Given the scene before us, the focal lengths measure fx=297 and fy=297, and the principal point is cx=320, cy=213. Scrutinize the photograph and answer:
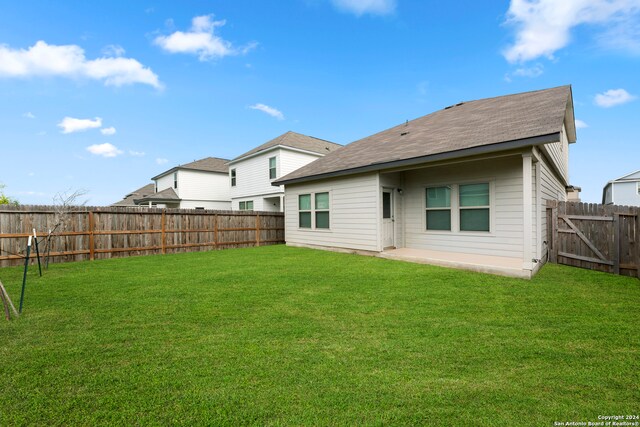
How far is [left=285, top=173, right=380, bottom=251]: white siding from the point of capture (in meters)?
9.61

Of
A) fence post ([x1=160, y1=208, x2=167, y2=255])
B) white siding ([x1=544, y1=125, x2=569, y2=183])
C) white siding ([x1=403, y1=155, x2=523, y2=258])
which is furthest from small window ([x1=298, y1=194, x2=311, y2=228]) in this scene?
white siding ([x1=544, y1=125, x2=569, y2=183])

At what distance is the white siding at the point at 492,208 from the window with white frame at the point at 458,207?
0.48ft

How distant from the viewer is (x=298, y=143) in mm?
19500

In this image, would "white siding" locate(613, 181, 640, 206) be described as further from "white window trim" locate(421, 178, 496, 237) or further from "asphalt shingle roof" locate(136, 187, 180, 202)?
"asphalt shingle roof" locate(136, 187, 180, 202)

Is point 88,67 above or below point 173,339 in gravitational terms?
above

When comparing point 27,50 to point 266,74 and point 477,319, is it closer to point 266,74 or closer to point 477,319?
point 266,74

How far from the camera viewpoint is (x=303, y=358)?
287cm

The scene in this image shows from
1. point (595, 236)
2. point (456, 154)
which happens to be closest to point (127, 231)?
point (456, 154)

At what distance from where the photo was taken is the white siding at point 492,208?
7.65 m

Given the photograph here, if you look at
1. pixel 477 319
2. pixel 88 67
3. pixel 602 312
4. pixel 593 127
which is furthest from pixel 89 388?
pixel 593 127

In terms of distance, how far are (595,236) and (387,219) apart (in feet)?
17.3

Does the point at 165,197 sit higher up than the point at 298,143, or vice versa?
the point at 298,143

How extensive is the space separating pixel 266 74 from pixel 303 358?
52.7 ft

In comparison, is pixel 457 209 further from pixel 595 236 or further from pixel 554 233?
pixel 595 236
